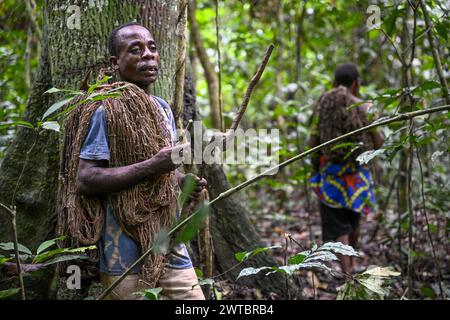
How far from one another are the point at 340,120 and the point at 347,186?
2.00 feet

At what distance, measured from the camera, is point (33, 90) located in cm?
378

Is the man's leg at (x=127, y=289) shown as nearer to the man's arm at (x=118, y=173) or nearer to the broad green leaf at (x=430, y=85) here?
the man's arm at (x=118, y=173)

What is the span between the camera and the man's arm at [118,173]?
218cm

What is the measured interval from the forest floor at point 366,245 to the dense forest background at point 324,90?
16 millimetres

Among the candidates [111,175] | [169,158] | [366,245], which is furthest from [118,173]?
[366,245]

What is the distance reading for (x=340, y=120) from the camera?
4.98 m

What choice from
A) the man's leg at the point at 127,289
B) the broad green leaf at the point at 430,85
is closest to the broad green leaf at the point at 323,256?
the man's leg at the point at 127,289

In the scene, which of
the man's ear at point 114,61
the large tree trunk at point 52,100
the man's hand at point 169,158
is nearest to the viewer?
the man's hand at point 169,158

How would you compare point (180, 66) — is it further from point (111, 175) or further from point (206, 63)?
point (206, 63)

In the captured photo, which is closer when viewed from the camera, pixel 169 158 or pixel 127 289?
pixel 169 158

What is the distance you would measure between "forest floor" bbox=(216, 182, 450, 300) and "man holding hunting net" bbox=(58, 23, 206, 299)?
3.44 ft

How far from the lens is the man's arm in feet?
7.16
